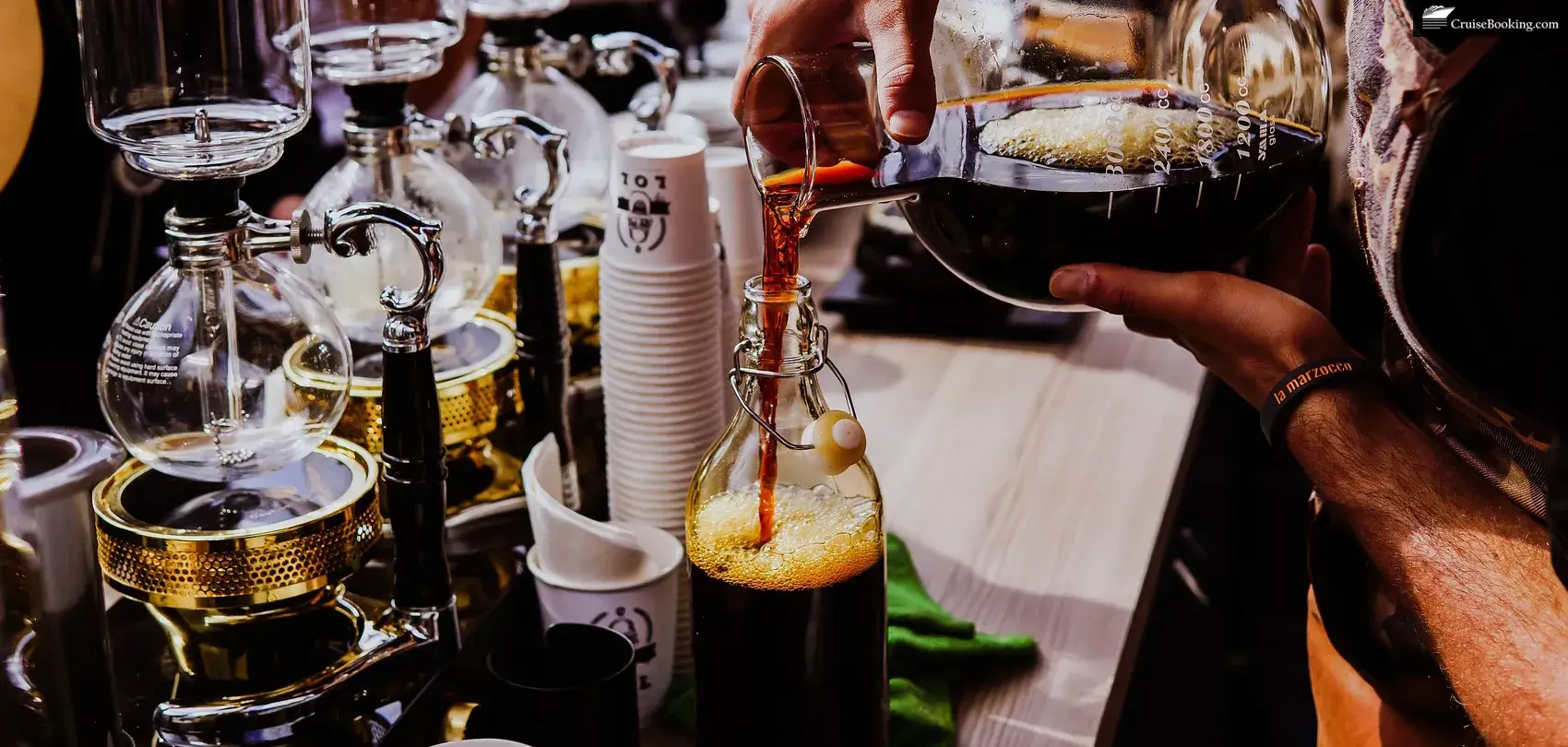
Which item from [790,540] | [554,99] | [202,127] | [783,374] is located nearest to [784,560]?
[790,540]

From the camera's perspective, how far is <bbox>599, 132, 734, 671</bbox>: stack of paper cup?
112 cm

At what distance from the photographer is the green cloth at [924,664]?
1.06 m

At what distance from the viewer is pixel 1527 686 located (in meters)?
0.87

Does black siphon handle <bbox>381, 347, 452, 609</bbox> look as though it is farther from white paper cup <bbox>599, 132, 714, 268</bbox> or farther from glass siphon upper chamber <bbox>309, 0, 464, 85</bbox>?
glass siphon upper chamber <bbox>309, 0, 464, 85</bbox>

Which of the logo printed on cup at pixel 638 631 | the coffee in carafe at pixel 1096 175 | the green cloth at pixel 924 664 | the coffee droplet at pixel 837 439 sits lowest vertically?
the green cloth at pixel 924 664

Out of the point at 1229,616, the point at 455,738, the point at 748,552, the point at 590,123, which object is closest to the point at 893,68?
the point at 748,552

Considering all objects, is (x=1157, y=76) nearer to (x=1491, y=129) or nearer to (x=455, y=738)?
(x=1491, y=129)

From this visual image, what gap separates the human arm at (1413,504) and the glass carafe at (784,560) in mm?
223

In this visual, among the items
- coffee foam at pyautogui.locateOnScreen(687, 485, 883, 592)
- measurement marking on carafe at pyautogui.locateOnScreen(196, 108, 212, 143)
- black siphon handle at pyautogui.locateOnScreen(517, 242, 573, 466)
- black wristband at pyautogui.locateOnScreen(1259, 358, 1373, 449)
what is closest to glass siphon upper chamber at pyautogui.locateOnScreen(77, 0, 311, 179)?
measurement marking on carafe at pyautogui.locateOnScreen(196, 108, 212, 143)

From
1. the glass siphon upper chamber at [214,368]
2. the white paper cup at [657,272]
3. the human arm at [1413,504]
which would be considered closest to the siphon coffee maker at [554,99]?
the white paper cup at [657,272]

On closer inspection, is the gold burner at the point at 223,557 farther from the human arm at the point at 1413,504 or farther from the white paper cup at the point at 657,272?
the human arm at the point at 1413,504

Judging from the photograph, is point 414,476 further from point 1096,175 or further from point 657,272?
point 1096,175

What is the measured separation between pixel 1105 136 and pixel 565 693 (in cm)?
55

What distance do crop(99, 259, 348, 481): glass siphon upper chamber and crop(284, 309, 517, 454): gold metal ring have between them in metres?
0.11
